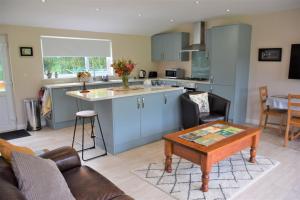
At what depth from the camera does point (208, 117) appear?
3971mm

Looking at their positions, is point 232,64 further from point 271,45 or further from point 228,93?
point 271,45

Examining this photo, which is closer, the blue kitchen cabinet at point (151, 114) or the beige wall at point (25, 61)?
the blue kitchen cabinet at point (151, 114)

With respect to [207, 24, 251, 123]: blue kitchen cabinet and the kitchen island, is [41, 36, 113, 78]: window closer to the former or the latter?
the kitchen island

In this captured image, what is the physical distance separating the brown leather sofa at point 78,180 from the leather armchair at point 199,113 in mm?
2332

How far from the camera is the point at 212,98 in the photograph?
438cm

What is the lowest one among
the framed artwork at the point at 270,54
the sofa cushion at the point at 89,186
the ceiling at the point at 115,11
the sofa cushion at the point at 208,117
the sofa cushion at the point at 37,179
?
the sofa cushion at the point at 89,186

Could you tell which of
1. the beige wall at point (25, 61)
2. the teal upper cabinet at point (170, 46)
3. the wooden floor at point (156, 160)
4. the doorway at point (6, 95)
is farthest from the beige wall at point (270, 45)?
the doorway at point (6, 95)

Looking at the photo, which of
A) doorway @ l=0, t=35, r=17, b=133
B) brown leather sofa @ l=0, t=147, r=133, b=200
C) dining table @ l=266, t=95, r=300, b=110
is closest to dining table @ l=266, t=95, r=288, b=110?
dining table @ l=266, t=95, r=300, b=110

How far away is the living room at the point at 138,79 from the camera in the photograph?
3.45 m

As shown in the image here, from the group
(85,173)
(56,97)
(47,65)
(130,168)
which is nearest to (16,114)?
(56,97)

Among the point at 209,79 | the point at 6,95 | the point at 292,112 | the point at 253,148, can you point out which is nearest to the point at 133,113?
the point at 253,148

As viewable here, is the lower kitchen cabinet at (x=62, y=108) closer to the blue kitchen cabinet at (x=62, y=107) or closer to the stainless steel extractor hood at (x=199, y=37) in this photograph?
the blue kitchen cabinet at (x=62, y=107)

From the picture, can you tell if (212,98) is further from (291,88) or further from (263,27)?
(263,27)

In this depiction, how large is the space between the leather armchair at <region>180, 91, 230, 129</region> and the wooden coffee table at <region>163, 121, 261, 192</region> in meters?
0.94
